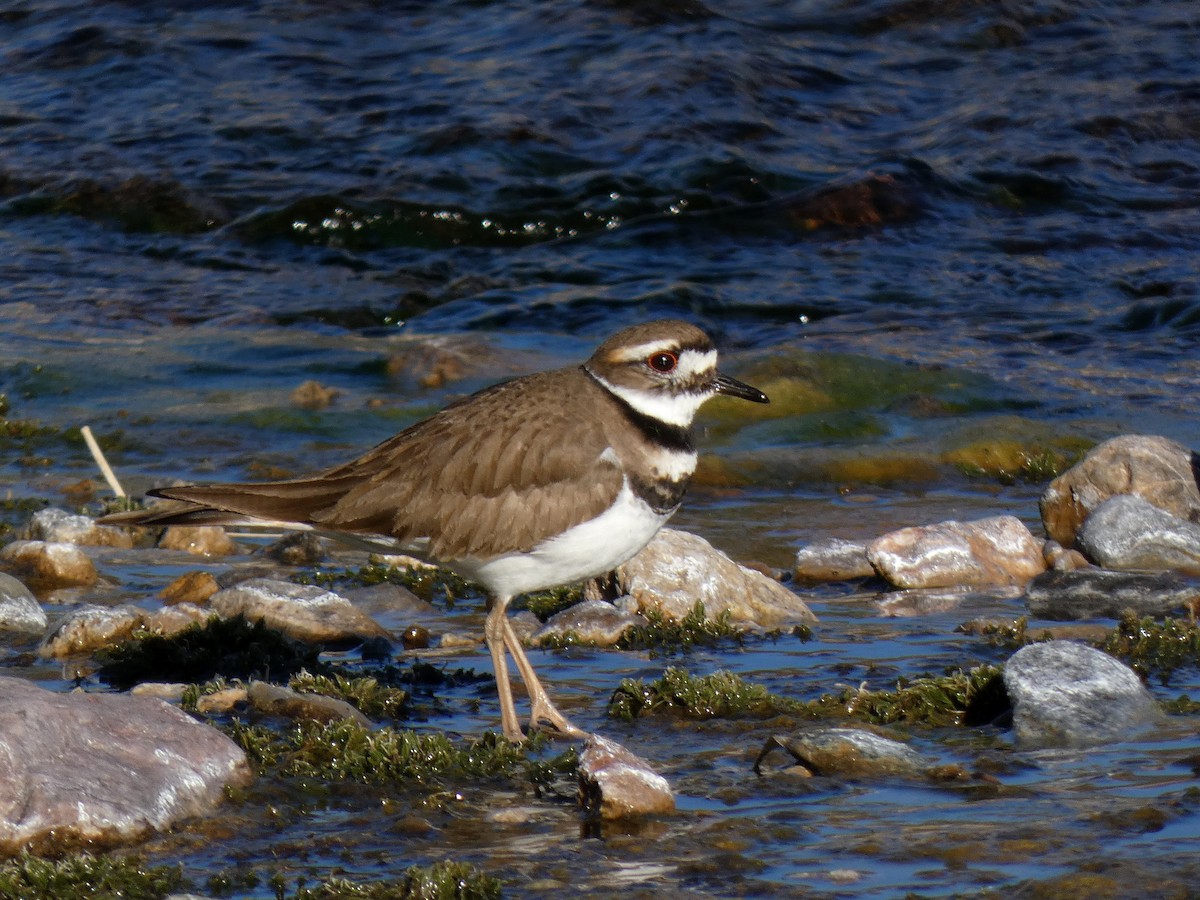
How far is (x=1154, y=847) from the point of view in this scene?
427 cm

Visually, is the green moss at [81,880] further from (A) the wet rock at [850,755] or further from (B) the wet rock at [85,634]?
(B) the wet rock at [85,634]

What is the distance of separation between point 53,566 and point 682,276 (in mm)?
7917

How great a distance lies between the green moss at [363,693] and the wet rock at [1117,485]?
385 centimetres

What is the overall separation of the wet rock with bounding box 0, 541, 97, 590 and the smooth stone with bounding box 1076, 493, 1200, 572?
474cm

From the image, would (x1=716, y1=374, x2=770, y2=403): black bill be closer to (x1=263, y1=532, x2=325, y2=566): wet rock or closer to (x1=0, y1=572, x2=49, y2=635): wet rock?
(x1=263, y1=532, x2=325, y2=566): wet rock

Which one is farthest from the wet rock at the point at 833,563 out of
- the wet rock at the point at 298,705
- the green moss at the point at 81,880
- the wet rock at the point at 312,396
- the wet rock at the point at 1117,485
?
the wet rock at the point at 312,396

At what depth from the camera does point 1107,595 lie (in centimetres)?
706

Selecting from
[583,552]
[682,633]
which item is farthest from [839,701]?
[682,633]

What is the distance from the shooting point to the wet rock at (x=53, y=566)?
302 inches

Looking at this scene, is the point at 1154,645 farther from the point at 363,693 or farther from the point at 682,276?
the point at 682,276

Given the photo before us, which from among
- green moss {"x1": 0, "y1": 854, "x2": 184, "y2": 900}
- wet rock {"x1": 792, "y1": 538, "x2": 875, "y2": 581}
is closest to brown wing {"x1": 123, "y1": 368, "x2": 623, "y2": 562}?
green moss {"x1": 0, "y1": 854, "x2": 184, "y2": 900}

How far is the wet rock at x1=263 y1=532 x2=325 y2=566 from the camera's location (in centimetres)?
837

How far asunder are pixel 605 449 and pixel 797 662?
124 cm

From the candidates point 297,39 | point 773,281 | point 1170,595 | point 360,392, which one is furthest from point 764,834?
point 297,39
